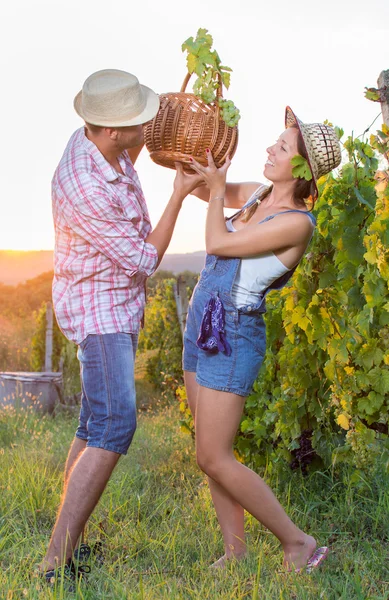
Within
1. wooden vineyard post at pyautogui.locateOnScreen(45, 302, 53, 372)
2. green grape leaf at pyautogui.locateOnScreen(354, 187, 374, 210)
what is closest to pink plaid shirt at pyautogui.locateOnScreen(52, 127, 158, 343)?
green grape leaf at pyautogui.locateOnScreen(354, 187, 374, 210)

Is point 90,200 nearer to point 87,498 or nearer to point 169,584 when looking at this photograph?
point 87,498

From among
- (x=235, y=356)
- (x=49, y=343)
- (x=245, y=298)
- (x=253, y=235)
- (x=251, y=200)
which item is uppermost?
(x=251, y=200)

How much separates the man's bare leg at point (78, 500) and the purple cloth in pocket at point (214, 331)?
55 centimetres

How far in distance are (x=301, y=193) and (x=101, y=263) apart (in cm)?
82

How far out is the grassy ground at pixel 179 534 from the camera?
8.48 ft

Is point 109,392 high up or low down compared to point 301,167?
down

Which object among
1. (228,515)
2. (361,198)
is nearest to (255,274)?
(361,198)

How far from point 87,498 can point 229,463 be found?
54 cm

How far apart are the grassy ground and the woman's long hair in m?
1.33

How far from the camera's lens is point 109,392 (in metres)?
2.70

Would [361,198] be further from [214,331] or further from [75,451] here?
[75,451]

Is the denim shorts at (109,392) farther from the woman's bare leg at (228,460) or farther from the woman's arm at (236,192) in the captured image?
the woman's arm at (236,192)

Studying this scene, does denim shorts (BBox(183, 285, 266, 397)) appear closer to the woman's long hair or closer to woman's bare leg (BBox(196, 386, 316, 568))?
woman's bare leg (BBox(196, 386, 316, 568))

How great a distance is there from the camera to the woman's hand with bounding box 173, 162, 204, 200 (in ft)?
9.19
